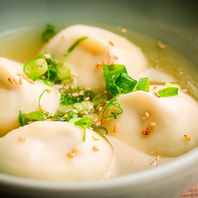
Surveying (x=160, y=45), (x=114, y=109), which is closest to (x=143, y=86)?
(x=114, y=109)

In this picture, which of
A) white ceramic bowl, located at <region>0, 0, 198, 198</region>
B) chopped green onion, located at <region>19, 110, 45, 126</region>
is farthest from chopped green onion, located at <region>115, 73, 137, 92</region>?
white ceramic bowl, located at <region>0, 0, 198, 198</region>

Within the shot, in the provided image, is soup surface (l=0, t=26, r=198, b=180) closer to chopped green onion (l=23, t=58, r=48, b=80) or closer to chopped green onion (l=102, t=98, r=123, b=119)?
chopped green onion (l=102, t=98, r=123, b=119)

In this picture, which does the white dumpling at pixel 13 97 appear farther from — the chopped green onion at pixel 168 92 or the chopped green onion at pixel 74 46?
the chopped green onion at pixel 168 92

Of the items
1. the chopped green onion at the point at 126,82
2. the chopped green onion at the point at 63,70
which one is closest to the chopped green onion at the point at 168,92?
the chopped green onion at the point at 126,82

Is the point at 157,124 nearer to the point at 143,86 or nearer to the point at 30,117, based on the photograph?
the point at 143,86

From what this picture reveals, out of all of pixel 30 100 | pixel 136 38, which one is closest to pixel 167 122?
pixel 30 100
